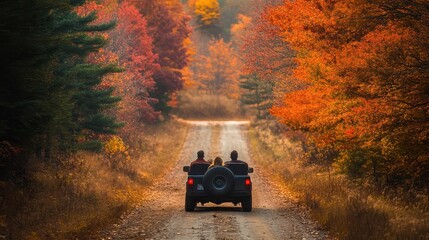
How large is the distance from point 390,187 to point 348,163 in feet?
6.33

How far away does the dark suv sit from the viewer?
19.4m

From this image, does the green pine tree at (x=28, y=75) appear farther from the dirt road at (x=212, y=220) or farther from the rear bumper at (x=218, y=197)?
the rear bumper at (x=218, y=197)

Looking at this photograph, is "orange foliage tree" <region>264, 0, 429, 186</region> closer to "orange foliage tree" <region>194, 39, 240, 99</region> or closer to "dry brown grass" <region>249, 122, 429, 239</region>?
"dry brown grass" <region>249, 122, 429, 239</region>

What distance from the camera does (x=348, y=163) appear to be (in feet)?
78.0

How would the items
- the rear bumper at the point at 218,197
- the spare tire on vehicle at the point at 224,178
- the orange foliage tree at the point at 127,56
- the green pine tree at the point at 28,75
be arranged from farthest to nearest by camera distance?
the orange foliage tree at the point at 127,56 < the rear bumper at the point at 218,197 < the spare tire on vehicle at the point at 224,178 < the green pine tree at the point at 28,75

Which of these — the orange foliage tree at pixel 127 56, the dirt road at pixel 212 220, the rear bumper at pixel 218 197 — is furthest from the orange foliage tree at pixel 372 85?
the orange foliage tree at pixel 127 56

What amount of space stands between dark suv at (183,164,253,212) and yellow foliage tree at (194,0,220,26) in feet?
348

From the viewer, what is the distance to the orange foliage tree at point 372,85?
1769 centimetres

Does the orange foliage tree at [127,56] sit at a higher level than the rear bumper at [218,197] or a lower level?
higher

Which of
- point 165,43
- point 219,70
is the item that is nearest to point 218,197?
point 165,43

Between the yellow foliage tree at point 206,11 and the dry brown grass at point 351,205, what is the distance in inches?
3625

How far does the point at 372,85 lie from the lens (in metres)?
18.3

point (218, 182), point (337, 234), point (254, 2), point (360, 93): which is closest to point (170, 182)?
point (218, 182)

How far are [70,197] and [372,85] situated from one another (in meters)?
9.74
